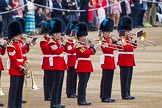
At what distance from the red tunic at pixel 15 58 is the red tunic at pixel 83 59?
5.25ft

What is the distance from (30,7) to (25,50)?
1381cm

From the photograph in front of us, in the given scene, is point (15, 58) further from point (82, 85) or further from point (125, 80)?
point (125, 80)

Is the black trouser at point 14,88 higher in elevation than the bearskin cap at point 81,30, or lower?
lower

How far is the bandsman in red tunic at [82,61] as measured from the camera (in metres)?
15.8

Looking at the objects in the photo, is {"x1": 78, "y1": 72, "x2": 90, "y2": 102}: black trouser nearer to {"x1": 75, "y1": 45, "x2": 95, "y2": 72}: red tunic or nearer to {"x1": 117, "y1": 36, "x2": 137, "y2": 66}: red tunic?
{"x1": 75, "y1": 45, "x2": 95, "y2": 72}: red tunic

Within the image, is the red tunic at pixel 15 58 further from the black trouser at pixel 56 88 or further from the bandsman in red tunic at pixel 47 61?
the bandsman in red tunic at pixel 47 61

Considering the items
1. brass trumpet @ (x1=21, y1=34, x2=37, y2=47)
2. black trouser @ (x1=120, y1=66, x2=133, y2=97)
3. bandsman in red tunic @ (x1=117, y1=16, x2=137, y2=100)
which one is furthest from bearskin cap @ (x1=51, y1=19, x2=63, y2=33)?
black trouser @ (x1=120, y1=66, x2=133, y2=97)

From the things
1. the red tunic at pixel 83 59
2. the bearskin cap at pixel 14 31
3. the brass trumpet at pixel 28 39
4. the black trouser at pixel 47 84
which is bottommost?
the black trouser at pixel 47 84

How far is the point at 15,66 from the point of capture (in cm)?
1457

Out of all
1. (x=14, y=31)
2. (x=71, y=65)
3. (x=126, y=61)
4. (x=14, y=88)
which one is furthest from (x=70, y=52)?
(x=14, y=88)

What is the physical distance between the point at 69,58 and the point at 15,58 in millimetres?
2764

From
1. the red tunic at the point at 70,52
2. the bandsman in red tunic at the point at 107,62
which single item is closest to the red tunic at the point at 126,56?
the bandsman in red tunic at the point at 107,62

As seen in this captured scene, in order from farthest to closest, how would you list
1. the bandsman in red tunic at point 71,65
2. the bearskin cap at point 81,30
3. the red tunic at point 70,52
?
the bandsman in red tunic at point 71,65 < the red tunic at point 70,52 < the bearskin cap at point 81,30

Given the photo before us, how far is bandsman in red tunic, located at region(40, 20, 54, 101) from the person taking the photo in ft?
51.3
